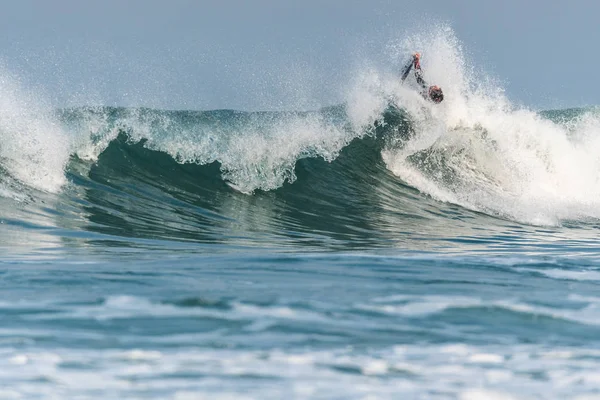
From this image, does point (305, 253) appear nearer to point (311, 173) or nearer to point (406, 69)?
point (311, 173)

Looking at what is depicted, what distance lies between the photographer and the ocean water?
13.1 feet

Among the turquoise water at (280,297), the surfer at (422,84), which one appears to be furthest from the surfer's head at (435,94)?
the turquoise water at (280,297)

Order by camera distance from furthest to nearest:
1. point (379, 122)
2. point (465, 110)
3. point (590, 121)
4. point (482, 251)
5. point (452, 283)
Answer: point (590, 121), point (465, 110), point (379, 122), point (482, 251), point (452, 283)

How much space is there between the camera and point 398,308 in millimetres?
5121

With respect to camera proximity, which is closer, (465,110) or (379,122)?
(379,122)

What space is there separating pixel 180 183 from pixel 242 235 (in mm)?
3446

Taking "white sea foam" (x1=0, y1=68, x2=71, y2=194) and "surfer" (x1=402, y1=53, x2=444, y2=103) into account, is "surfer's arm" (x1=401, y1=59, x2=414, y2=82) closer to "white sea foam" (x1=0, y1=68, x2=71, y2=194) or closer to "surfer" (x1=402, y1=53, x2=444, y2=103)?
"surfer" (x1=402, y1=53, x2=444, y2=103)

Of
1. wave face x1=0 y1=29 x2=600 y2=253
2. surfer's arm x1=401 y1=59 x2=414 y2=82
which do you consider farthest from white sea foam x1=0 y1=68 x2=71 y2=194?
surfer's arm x1=401 y1=59 x2=414 y2=82

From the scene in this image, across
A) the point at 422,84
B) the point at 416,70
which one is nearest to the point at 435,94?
the point at 422,84

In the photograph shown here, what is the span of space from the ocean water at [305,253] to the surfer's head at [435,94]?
196 millimetres

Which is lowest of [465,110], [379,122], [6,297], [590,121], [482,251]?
[6,297]

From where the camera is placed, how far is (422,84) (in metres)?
14.9

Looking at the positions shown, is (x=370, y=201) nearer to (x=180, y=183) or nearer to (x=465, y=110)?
(x=180, y=183)

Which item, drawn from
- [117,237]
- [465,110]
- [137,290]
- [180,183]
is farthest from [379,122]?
[137,290]
